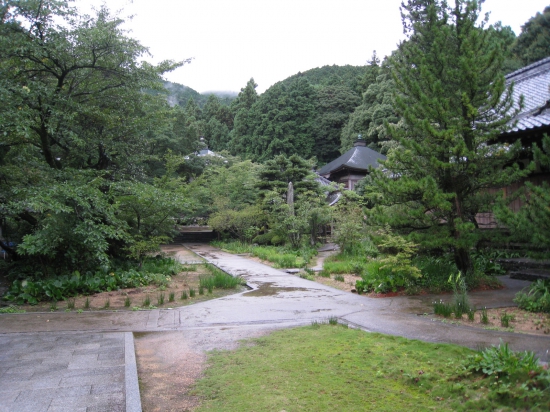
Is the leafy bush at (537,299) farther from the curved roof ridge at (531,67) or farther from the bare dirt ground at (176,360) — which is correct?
the curved roof ridge at (531,67)

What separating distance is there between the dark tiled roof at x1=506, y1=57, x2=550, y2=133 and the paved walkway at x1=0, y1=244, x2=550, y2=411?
388 cm

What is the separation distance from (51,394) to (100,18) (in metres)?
10.1

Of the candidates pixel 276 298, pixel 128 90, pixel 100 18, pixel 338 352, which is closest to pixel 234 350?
pixel 338 352

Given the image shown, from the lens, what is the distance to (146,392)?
423 cm

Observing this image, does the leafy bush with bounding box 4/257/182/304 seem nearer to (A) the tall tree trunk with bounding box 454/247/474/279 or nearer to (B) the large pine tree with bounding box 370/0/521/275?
(B) the large pine tree with bounding box 370/0/521/275

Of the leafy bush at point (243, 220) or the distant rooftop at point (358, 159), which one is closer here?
the leafy bush at point (243, 220)

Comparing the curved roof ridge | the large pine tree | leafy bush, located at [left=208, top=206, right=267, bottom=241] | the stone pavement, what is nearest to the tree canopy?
the stone pavement

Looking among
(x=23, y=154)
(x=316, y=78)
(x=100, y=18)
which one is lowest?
(x=23, y=154)

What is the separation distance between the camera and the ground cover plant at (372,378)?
3.47 meters

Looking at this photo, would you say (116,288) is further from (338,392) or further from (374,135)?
(374,135)

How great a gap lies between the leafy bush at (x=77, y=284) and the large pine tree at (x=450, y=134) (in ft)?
21.9

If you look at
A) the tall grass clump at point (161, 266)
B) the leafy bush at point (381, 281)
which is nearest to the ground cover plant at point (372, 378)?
the leafy bush at point (381, 281)

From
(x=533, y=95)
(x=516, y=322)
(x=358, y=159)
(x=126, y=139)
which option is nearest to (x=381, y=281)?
(x=516, y=322)

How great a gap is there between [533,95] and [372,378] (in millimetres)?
11537
